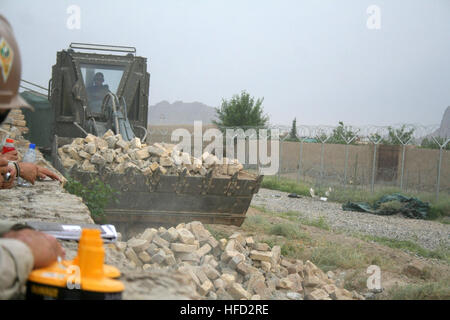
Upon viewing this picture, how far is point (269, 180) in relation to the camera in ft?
64.2

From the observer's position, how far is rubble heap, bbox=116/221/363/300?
15.8 feet

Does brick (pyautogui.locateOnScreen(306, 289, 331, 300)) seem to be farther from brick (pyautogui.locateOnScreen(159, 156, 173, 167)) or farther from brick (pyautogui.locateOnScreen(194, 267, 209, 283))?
brick (pyautogui.locateOnScreen(159, 156, 173, 167))

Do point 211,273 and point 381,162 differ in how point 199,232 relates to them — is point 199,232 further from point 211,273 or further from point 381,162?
point 381,162

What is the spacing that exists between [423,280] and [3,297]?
5.77 metres

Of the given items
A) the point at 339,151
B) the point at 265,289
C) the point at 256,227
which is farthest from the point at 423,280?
the point at 339,151

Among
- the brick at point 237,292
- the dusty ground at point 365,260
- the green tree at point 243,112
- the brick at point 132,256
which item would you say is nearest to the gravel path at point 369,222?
the dusty ground at point 365,260

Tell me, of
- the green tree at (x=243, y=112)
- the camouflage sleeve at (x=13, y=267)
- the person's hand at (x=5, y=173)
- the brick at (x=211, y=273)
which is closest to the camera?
the camouflage sleeve at (x=13, y=267)

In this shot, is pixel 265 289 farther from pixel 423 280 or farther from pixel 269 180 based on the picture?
pixel 269 180

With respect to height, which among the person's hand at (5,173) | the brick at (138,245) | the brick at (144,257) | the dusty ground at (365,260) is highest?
the person's hand at (5,173)

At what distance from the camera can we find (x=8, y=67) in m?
1.79

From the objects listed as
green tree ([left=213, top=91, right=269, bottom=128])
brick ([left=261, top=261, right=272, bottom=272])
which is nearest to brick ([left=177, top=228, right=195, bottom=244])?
brick ([left=261, top=261, right=272, bottom=272])

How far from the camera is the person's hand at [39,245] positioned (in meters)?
1.69

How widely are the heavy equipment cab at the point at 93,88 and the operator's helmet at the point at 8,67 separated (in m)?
7.17

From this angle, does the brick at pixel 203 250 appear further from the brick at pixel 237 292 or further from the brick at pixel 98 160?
the brick at pixel 98 160
